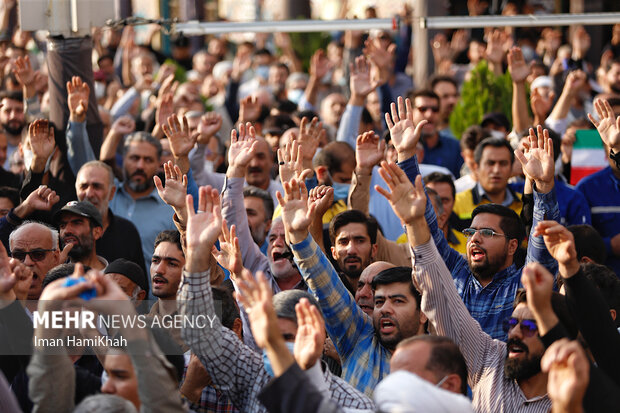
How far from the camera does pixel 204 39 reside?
18156 millimetres

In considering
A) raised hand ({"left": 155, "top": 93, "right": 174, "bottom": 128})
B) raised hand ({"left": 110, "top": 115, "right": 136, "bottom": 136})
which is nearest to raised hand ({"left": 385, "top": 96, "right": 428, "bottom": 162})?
raised hand ({"left": 110, "top": 115, "right": 136, "bottom": 136})

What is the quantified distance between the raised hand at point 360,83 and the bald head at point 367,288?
3249 mm

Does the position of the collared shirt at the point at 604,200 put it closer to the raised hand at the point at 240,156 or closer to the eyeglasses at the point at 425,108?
the eyeglasses at the point at 425,108

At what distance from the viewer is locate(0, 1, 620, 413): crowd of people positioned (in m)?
3.81

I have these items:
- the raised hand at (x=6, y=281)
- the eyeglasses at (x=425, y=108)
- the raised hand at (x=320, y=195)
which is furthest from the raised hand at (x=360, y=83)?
the raised hand at (x=6, y=281)

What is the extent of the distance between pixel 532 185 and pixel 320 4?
15842mm

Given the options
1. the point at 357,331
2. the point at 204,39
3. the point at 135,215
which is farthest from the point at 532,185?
the point at 204,39

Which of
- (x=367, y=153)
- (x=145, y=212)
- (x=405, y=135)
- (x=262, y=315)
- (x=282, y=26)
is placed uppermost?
(x=282, y=26)

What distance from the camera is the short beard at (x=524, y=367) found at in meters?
4.24

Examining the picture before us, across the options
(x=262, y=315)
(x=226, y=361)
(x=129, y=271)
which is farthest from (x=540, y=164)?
(x=262, y=315)

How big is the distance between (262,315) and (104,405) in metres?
0.64

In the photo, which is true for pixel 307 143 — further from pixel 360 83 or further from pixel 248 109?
pixel 248 109

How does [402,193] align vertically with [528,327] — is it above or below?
above

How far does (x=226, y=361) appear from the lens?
169 inches
